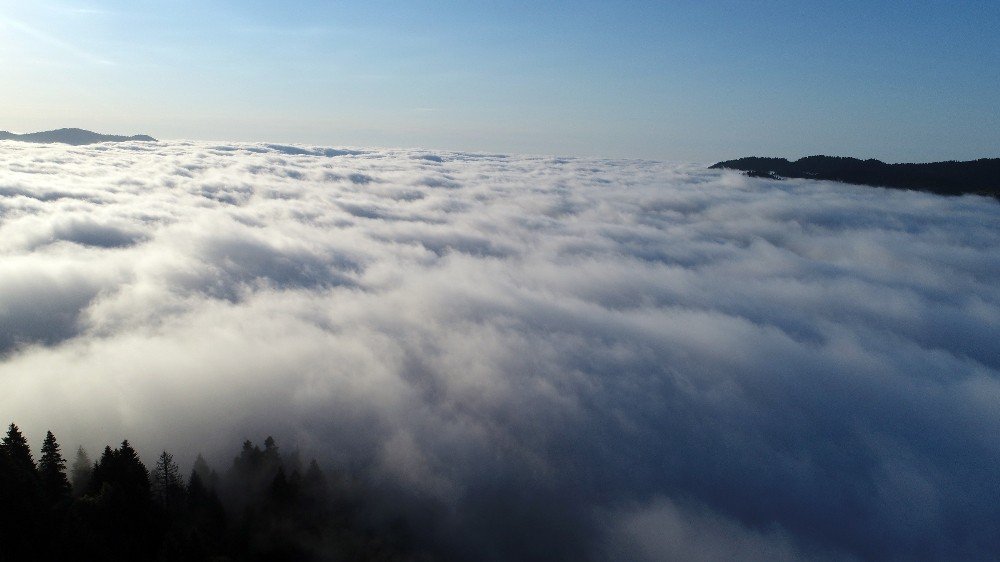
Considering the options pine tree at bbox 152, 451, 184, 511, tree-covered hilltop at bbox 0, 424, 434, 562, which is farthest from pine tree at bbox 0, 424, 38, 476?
pine tree at bbox 152, 451, 184, 511

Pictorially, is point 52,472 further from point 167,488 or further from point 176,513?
point 176,513

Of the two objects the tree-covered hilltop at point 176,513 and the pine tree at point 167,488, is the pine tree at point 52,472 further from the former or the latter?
the pine tree at point 167,488

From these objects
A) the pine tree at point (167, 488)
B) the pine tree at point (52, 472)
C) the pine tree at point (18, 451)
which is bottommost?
the pine tree at point (167, 488)

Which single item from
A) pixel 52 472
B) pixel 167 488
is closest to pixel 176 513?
pixel 167 488

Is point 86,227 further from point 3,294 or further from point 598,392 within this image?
point 598,392

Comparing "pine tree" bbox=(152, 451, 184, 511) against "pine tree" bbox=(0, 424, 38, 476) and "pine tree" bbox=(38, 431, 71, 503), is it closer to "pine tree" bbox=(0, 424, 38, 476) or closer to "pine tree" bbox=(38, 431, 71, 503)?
"pine tree" bbox=(38, 431, 71, 503)

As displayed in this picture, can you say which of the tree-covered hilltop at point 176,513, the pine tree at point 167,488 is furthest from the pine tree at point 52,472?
the pine tree at point 167,488
